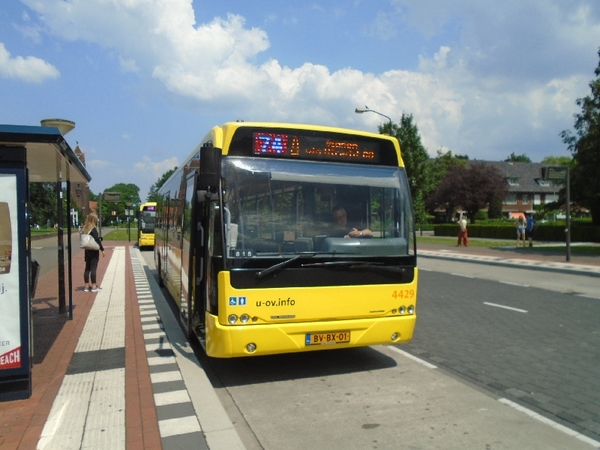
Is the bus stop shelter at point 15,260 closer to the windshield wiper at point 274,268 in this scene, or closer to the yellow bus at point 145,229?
the windshield wiper at point 274,268

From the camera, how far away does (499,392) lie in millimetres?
5812

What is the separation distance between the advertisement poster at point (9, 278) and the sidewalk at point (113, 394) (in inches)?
21.6

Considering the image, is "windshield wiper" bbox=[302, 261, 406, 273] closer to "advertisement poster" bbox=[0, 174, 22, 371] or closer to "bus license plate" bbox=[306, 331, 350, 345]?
"bus license plate" bbox=[306, 331, 350, 345]

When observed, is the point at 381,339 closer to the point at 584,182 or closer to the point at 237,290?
the point at 237,290

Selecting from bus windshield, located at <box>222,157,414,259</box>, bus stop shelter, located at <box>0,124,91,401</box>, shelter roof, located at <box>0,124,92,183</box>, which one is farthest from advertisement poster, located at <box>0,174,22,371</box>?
bus windshield, located at <box>222,157,414,259</box>

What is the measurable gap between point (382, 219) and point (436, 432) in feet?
8.54

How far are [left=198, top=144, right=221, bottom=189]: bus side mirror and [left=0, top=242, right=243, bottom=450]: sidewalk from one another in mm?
2173

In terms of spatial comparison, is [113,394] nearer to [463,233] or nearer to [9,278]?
[9,278]

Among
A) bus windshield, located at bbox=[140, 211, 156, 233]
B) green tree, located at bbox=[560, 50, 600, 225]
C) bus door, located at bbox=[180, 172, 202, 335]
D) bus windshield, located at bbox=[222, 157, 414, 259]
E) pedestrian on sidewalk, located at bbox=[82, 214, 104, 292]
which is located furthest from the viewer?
bus windshield, located at bbox=[140, 211, 156, 233]

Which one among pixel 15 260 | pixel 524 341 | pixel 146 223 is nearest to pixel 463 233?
pixel 146 223

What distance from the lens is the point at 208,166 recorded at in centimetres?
573

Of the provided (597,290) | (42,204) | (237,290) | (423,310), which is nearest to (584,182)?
(597,290)

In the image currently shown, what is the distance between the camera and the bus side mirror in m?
5.71

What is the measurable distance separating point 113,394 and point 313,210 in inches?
112
